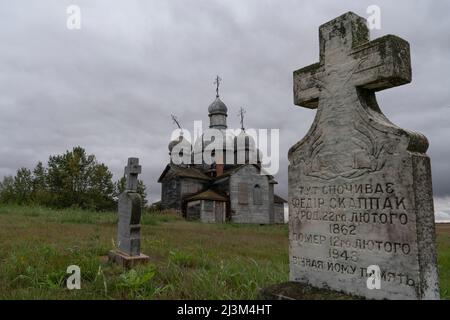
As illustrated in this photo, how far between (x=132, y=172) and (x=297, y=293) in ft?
19.3

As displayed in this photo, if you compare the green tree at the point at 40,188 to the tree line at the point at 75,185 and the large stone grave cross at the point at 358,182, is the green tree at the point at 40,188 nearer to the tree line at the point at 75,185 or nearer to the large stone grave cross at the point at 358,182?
the tree line at the point at 75,185

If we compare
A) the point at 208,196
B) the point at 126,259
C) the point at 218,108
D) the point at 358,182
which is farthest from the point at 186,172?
the point at 358,182

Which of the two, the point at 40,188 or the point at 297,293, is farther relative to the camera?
the point at 40,188

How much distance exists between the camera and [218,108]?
41.3m

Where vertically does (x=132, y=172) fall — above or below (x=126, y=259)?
above

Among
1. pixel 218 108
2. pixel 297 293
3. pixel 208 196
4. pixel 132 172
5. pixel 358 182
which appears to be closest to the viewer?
pixel 358 182

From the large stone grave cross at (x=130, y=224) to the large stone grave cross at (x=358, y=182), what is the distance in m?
4.20

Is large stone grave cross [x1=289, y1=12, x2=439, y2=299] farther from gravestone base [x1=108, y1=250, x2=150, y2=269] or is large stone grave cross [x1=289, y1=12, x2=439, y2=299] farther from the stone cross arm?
gravestone base [x1=108, y1=250, x2=150, y2=269]

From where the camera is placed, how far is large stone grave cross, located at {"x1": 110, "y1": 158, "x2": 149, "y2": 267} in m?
7.36

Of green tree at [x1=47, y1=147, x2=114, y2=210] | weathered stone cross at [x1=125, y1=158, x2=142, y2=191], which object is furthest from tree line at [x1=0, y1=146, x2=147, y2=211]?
weathered stone cross at [x1=125, y1=158, x2=142, y2=191]

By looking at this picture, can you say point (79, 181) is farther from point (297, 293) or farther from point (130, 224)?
point (297, 293)

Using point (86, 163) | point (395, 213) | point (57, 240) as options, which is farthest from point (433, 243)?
point (86, 163)

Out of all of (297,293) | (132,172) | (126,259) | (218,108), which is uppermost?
(218,108)

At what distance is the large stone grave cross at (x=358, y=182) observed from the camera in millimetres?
3221
